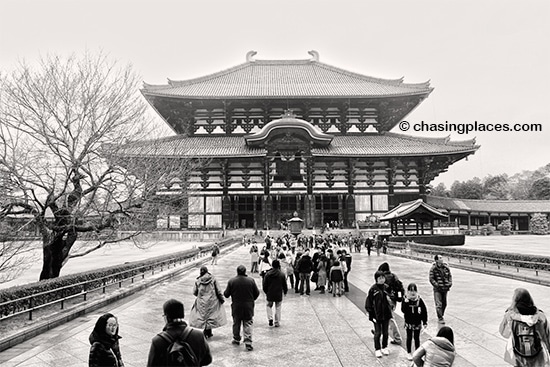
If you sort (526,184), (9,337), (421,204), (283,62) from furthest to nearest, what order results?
(526,184) < (283,62) < (421,204) < (9,337)

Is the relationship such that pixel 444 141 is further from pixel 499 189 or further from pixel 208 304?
pixel 499 189

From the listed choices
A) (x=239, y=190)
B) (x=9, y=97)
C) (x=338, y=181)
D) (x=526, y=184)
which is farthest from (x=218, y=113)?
(x=526, y=184)

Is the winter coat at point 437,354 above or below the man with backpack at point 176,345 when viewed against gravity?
below

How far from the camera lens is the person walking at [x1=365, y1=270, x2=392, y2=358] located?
768cm

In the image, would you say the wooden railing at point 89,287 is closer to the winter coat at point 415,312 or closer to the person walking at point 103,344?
the person walking at point 103,344

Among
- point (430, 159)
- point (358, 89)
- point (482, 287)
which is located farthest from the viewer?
point (358, 89)

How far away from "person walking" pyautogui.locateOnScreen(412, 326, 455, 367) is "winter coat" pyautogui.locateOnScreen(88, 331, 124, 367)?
3336 millimetres

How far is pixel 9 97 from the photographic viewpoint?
13.6m

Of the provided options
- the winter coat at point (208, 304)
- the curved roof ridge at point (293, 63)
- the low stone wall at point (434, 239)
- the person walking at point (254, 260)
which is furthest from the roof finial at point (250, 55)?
the winter coat at point (208, 304)

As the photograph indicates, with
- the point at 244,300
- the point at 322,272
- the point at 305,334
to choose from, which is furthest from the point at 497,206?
the point at 244,300

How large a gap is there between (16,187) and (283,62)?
56835mm

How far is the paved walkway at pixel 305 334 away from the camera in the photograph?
7637 millimetres

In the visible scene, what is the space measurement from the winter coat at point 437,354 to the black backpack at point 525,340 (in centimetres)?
136

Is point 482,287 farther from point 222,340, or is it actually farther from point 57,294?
point 57,294
